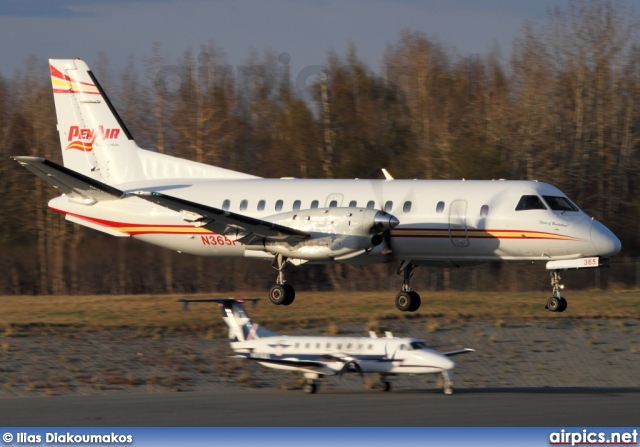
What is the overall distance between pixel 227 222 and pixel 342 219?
2.99 m

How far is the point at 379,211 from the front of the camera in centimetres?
2612

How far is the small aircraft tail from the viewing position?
31397 mm

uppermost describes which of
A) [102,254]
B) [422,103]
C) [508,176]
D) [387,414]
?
[422,103]

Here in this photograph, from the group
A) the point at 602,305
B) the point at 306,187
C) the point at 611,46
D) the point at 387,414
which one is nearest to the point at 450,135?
the point at 611,46

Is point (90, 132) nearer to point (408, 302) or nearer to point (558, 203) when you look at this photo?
point (408, 302)

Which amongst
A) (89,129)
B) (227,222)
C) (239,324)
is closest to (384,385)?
(239,324)

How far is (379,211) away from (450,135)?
941 inches

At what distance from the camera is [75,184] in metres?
29.1

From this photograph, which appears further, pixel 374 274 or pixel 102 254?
pixel 374 274

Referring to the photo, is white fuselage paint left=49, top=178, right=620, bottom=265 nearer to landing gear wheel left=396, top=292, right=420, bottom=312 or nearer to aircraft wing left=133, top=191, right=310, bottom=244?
aircraft wing left=133, top=191, right=310, bottom=244

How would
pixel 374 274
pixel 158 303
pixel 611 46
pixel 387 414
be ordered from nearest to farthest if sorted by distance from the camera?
pixel 387 414, pixel 158 303, pixel 374 274, pixel 611 46

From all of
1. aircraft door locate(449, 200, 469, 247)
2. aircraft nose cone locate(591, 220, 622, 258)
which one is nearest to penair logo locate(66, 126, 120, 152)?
aircraft door locate(449, 200, 469, 247)

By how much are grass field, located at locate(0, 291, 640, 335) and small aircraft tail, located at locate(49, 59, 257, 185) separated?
6.04 metres

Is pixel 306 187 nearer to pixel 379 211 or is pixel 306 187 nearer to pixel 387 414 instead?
pixel 379 211
